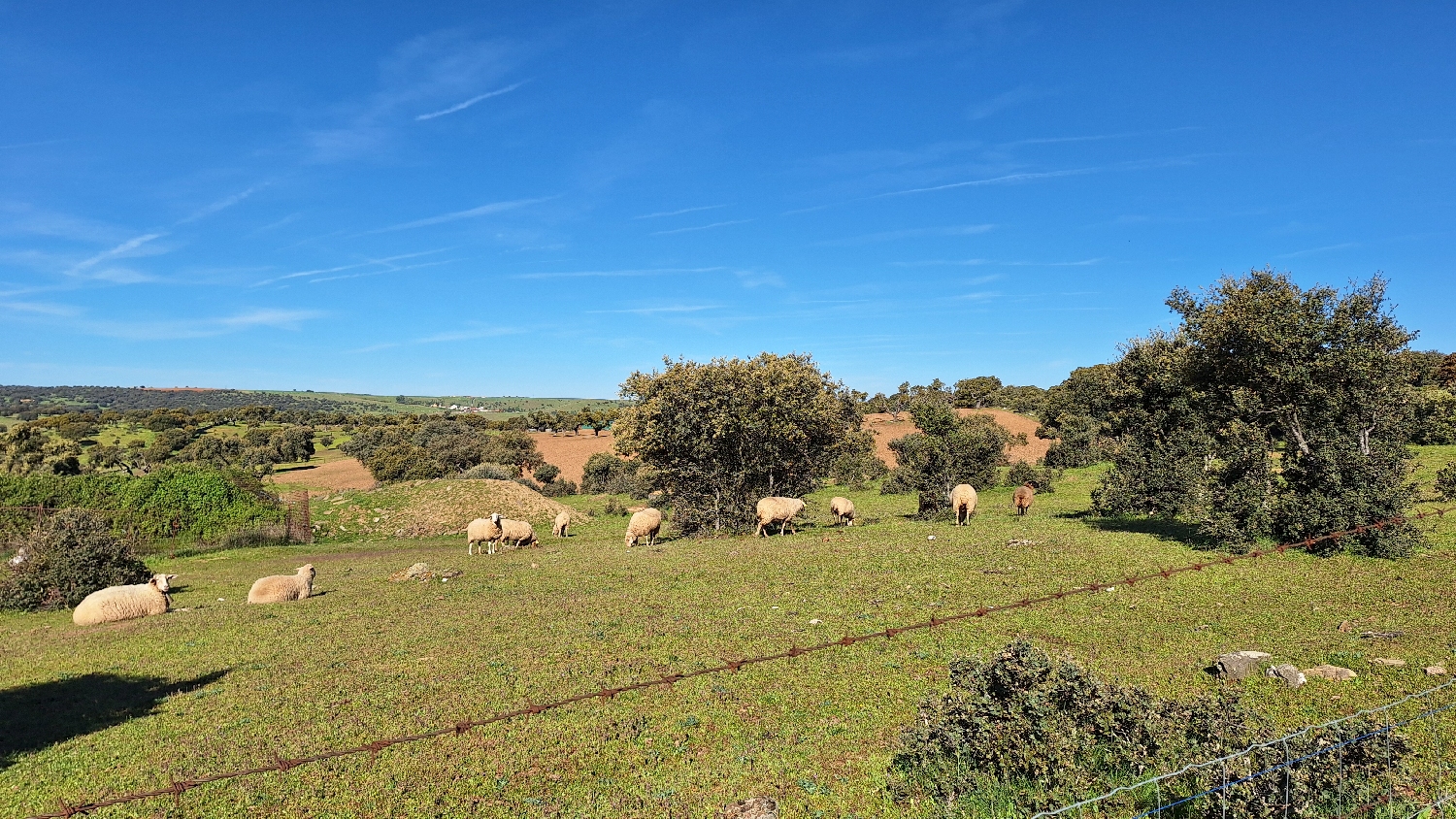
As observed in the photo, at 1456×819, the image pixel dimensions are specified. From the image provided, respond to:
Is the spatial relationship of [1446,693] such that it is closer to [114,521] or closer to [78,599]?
[78,599]

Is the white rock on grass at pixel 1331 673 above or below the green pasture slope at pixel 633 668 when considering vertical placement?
above

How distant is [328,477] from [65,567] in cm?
5635

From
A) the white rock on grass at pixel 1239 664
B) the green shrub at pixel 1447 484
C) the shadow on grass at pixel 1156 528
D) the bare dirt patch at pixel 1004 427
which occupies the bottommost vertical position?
the white rock on grass at pixel 1239 664

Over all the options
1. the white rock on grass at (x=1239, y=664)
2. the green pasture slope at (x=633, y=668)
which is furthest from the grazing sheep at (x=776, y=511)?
the white rock on grass at (x=1239, y=664)

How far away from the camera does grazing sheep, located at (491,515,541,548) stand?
3073cm

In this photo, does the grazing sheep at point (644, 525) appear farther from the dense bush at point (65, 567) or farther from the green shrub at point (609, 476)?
the green shrub at point (609, 476)

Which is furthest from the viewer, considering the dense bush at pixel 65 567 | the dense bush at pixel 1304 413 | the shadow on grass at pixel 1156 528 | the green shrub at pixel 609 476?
the green shrub at pixel 609 476

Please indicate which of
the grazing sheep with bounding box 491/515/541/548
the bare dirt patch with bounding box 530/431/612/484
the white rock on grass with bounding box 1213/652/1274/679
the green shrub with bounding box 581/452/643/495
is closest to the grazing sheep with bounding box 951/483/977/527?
the grazing sheep with bounding box 491/515/541/548

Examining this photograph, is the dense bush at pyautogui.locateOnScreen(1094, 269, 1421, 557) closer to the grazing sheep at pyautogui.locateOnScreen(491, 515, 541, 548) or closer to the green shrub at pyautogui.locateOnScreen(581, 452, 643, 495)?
the grazing sheep at pyautogui.locateOnScreen(491, 515, 541, 548)

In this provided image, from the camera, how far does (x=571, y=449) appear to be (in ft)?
294

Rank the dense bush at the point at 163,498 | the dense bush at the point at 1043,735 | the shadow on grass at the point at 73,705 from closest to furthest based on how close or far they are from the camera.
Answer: the dense bush at the point at 1043,735
the shadow on grass at the point at 73,705
the dense bush at the point at 163,498

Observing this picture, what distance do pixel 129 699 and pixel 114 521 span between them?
30.1 metres

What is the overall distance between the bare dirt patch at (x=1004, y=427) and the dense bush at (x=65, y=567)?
48562 mm

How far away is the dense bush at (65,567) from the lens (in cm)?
2042
